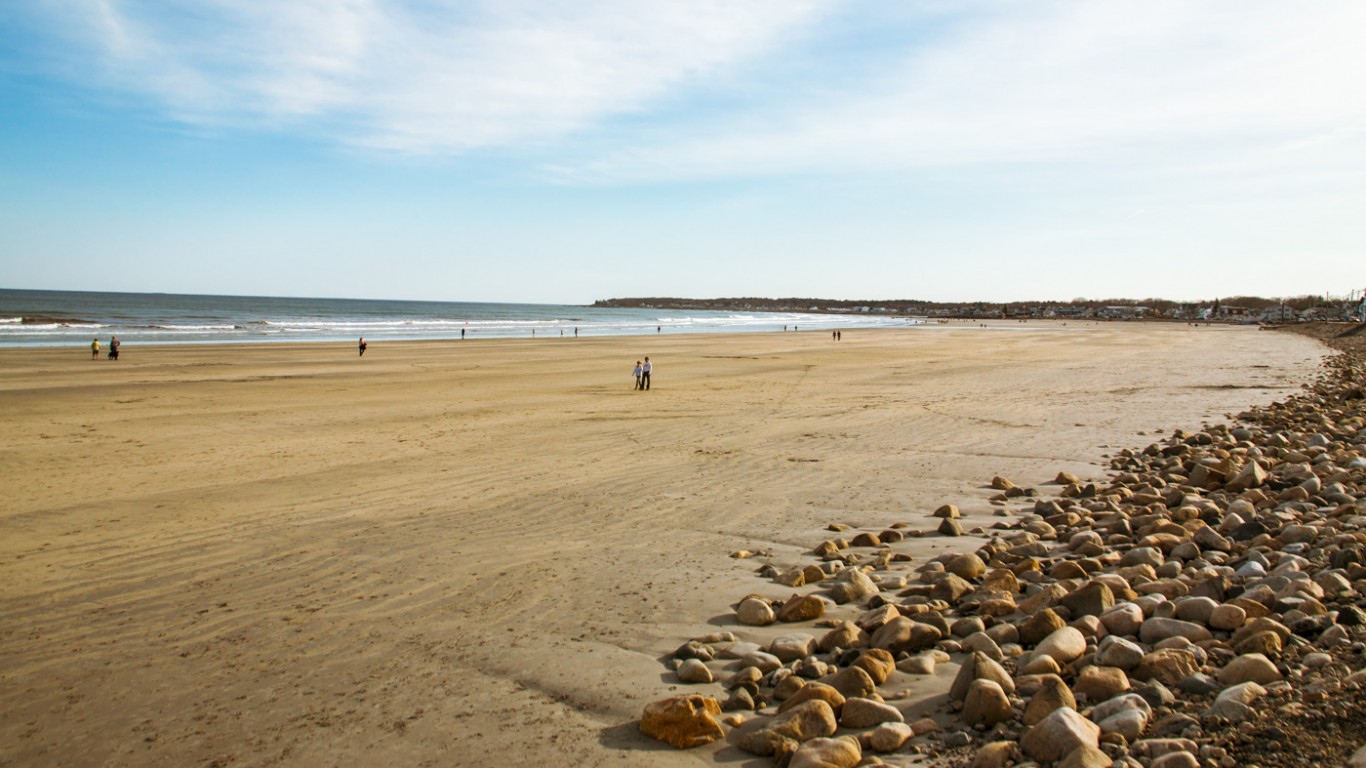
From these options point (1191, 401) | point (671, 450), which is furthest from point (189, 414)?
point (1191, 401)

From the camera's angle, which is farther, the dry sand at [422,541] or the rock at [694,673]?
the rock at [694,673]

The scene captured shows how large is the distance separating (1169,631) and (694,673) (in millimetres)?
2687

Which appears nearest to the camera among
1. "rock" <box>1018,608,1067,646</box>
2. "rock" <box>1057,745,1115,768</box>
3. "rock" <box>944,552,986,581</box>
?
"rock" <box>1057,745,1115,768</box>

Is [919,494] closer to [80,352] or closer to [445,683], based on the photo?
[445,683]

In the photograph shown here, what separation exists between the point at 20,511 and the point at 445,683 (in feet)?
25.1

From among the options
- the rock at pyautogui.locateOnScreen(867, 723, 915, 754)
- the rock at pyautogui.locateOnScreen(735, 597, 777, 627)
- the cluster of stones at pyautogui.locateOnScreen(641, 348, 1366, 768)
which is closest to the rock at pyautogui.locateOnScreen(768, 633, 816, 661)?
the cluster of stones at pyautogui.locateOnScreen(641, 348, 1366, 768)

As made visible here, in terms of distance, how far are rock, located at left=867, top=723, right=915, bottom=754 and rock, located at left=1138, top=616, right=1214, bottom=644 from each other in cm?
171

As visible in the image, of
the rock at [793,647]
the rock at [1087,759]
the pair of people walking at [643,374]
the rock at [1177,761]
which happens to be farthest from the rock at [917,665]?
the pair of people walking at [643,374]

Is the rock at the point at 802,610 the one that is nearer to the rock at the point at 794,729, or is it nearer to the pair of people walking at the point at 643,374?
the rock at the point at 794,729

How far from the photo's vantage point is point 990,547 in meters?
7.37

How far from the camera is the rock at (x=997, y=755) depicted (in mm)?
3584

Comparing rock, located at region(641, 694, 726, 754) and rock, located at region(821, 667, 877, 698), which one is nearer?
rock, located at region(641, 694, 726, 754)

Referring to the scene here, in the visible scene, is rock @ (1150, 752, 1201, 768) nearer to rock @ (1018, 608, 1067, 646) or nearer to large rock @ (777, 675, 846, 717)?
large rock @ (777, 675, 846, 717)

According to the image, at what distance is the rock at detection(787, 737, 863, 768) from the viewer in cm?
376
